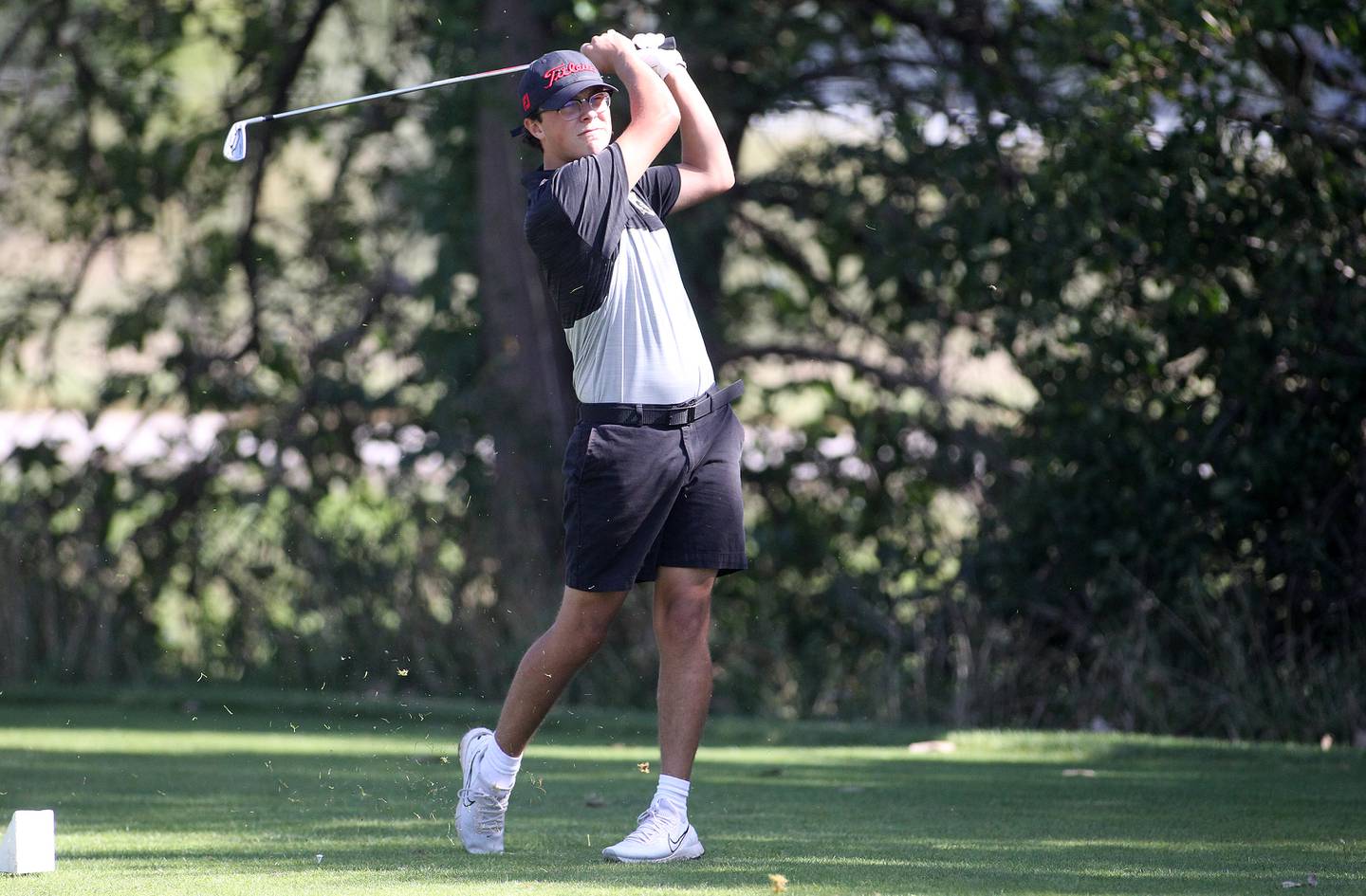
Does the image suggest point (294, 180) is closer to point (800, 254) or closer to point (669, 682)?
point (800, 254)

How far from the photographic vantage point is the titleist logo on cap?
13.2ft

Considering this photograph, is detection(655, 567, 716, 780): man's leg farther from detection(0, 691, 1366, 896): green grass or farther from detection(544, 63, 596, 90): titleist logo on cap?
detection(544, 63, 596, 90): titleist logo on cap

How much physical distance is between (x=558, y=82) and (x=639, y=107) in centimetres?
19

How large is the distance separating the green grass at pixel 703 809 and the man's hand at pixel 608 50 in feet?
6.02

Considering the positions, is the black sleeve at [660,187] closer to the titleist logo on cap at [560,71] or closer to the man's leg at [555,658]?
the titleist logo on cap at [560,71]

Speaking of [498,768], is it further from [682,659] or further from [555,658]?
[682,659]

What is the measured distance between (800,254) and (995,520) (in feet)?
6.97

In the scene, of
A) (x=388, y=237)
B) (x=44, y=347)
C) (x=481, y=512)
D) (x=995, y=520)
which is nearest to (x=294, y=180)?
(x=388, y=237)

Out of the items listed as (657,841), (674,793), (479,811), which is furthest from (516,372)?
(657,841)

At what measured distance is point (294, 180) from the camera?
33.4 feet

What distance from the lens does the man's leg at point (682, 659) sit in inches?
162

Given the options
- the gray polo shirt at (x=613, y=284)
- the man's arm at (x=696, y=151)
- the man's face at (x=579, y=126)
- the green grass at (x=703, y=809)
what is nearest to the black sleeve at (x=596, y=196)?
the gray polo shirt at (x=613, y=284)

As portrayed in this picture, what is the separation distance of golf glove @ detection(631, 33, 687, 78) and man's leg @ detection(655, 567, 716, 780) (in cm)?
119

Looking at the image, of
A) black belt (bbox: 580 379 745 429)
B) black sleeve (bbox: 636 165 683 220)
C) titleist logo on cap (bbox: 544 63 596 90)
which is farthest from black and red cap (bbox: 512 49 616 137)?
black belt (bbox: 580 379 745 429)
